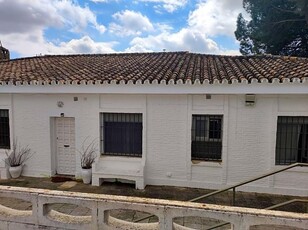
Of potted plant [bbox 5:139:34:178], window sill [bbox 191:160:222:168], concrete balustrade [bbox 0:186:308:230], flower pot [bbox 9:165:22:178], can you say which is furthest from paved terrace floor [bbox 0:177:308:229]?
concrete balustrade [bbox 0:186:308:230]

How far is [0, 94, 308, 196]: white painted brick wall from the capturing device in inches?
350

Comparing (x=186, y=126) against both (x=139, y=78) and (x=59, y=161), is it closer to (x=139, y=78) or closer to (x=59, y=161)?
(x=139, y=78)

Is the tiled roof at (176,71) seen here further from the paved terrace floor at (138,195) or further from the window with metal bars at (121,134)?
the paved terrace floor at (138,195)

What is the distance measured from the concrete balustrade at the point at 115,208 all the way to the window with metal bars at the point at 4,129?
6.11 m

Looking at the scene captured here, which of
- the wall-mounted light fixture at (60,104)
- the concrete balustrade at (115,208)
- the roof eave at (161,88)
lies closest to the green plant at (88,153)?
the wall-mounted light fixture at (60,104)

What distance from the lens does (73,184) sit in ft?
31.9

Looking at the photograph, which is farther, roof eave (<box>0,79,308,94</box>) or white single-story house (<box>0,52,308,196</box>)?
white single-story house (<box>0,52,308,196</box>)

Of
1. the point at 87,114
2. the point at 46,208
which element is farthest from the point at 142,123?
the point at 46,208

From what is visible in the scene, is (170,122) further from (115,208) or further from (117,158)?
(115,208)

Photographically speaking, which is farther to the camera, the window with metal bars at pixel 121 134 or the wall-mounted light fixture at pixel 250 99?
the window with metal bars at pixel 121 134

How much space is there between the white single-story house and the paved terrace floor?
0.36m

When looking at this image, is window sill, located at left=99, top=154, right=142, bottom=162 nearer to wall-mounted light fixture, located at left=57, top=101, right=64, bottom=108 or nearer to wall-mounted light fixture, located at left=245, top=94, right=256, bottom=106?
wall-mounted light fixture, located at left=57, top=101, right=64, bottom=108

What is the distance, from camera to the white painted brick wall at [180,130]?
888 cm

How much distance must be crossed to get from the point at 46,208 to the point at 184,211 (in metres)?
2.95
